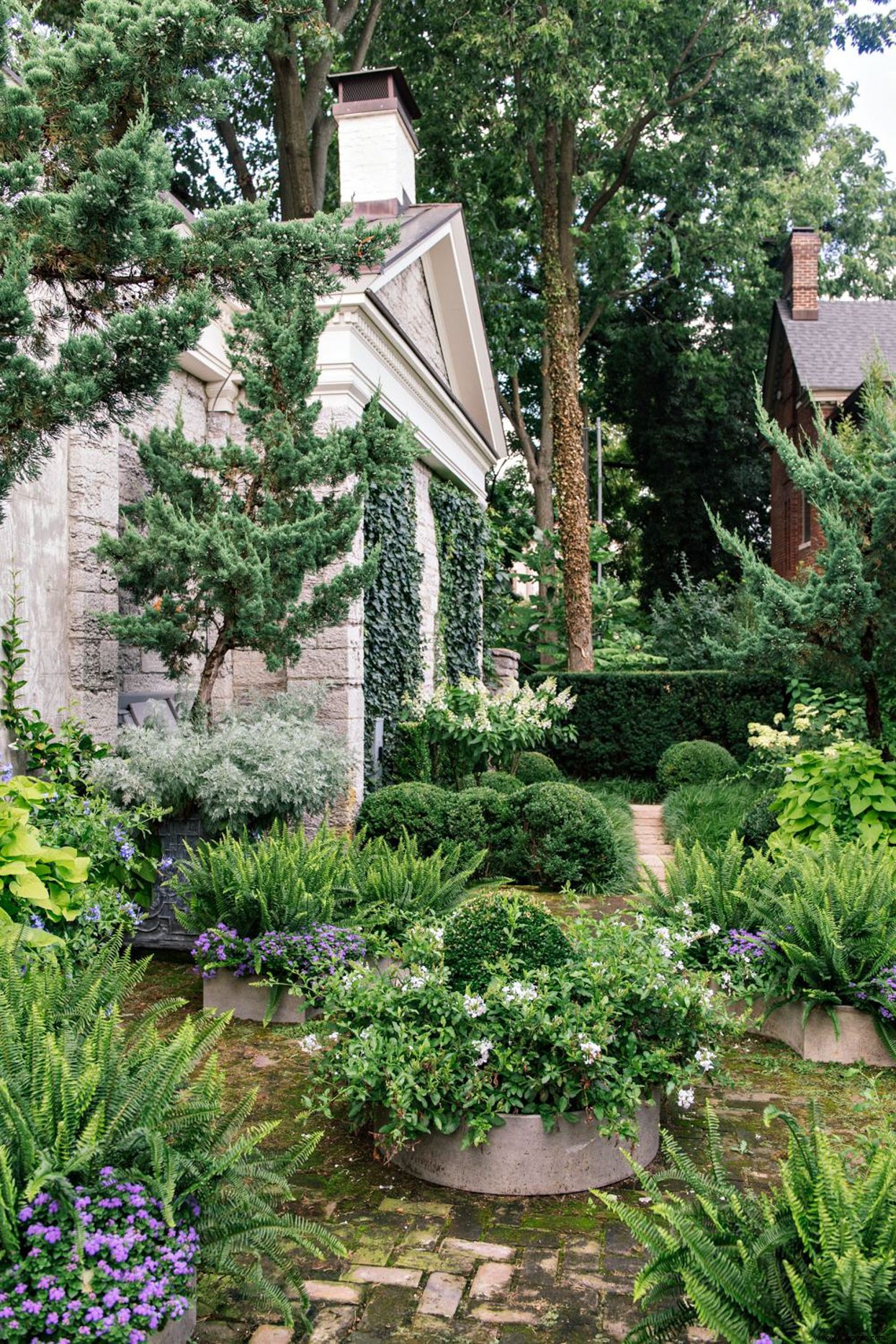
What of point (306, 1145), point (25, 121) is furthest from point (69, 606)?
point (306, 1145)

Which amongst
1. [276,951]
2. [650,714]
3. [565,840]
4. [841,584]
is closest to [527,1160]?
[276,951]

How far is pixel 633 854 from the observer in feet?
29.5

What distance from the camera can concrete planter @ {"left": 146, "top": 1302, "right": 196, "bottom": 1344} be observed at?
2.28 meters

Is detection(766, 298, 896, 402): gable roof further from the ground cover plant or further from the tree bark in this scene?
the ground cover plant

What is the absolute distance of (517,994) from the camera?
11.1ft

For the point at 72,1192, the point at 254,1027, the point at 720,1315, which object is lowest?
the point at 254,1027

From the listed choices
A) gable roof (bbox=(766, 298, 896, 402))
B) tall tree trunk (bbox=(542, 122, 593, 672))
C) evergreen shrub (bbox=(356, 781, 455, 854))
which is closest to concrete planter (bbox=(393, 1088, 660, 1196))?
evergreen shrub (bbox=(356, 781, 455, 854))

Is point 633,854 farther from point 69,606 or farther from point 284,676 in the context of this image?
point 69,606

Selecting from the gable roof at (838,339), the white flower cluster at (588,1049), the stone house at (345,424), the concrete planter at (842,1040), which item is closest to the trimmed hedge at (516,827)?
the stone house at (345,424)

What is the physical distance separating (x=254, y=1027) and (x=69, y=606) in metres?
2.89

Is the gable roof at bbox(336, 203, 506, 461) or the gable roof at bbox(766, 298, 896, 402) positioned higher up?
the gable roof at bbox(766, 298, 896, 402)

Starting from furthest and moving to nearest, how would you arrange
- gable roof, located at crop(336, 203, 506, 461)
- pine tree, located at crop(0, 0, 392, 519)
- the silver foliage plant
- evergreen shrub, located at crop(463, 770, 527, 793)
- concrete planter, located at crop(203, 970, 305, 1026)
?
evergreen shrub, located at crop(463, 770, 527, 793)
gable roof, located at crop(336, 203, 506, 461)
the silver foliage plant
concrete planter, located at crop(203, 970, 305, 1026)
pine tree, located at crop(0, 0, 392, 519)

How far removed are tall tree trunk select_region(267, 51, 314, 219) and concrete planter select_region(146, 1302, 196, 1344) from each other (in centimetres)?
1442

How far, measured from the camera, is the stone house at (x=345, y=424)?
20.3ft
